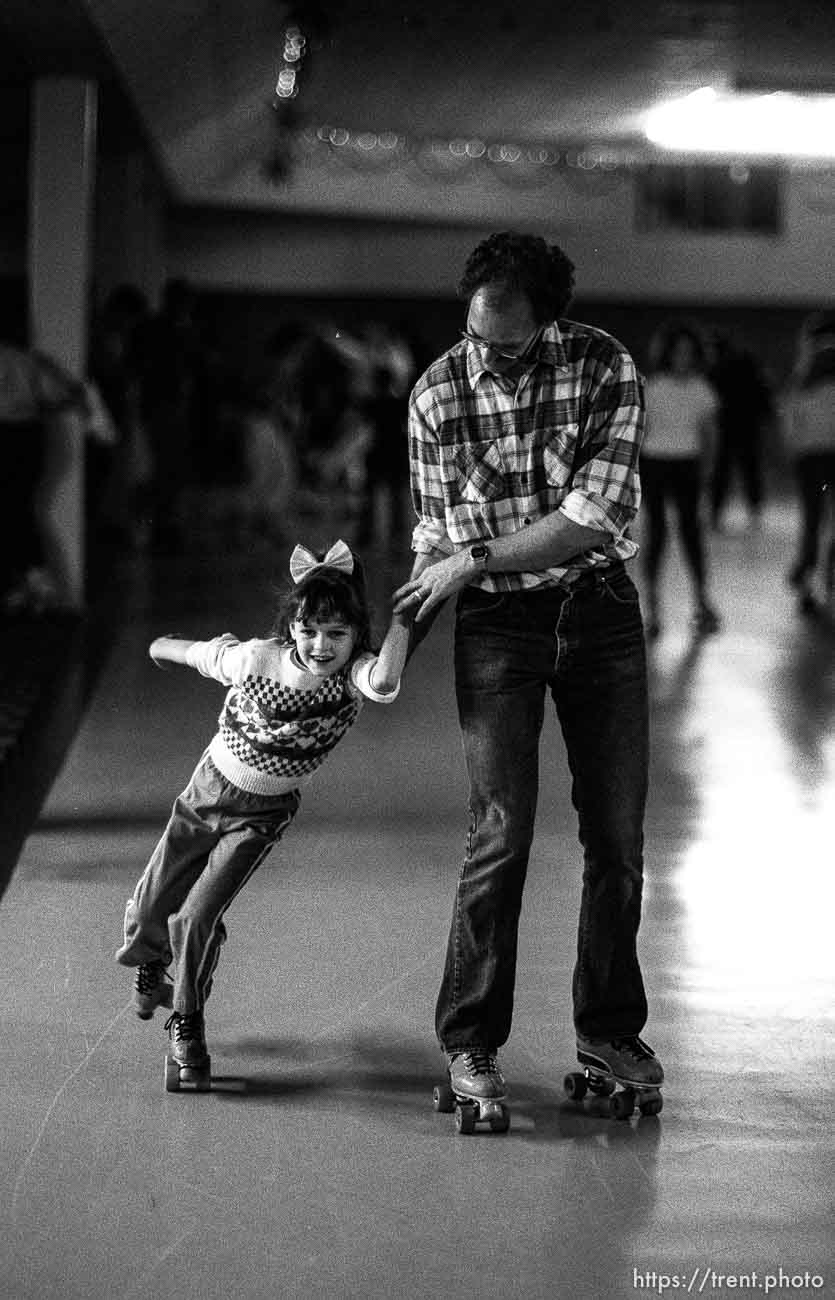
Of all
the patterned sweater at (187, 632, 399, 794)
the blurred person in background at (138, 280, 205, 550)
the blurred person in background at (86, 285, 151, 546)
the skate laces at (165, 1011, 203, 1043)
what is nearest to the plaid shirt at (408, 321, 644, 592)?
the patterned sweater at (187, 632, 399, 794)

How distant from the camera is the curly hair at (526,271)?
278 centimetres

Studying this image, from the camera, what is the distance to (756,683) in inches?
297

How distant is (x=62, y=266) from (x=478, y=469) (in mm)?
6853

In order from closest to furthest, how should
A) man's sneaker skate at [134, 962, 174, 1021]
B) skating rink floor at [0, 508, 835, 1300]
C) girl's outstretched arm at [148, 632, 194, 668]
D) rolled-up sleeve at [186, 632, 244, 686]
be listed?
skating rink floor at [0, 508, 835, 1300]
rolled-up sleeve at [186, 632, 244, 686]
girl's outstretched arm at [148, 632, 194, 668]
man's sneaker skate at [134, 962, 174, 1021]

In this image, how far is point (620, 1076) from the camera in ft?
9.80

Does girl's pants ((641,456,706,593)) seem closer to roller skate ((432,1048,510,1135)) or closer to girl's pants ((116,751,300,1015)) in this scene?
girl's pants ((116,751,300,1015))

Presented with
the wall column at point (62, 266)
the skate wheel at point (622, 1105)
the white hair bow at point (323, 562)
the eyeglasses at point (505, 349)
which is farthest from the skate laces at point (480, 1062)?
the wall column at point (62, 266)

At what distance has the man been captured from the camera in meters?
2.81

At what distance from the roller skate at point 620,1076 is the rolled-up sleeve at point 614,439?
89 cm

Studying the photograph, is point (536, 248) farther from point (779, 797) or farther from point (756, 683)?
point (756, 683)

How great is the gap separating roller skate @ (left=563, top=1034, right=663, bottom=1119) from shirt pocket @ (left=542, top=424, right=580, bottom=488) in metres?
0.98

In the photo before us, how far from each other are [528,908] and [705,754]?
203 cm

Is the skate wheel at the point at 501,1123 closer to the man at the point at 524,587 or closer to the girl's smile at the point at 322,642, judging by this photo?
the man at the point at 524,587

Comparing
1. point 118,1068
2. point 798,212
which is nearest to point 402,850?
point 118,1068
